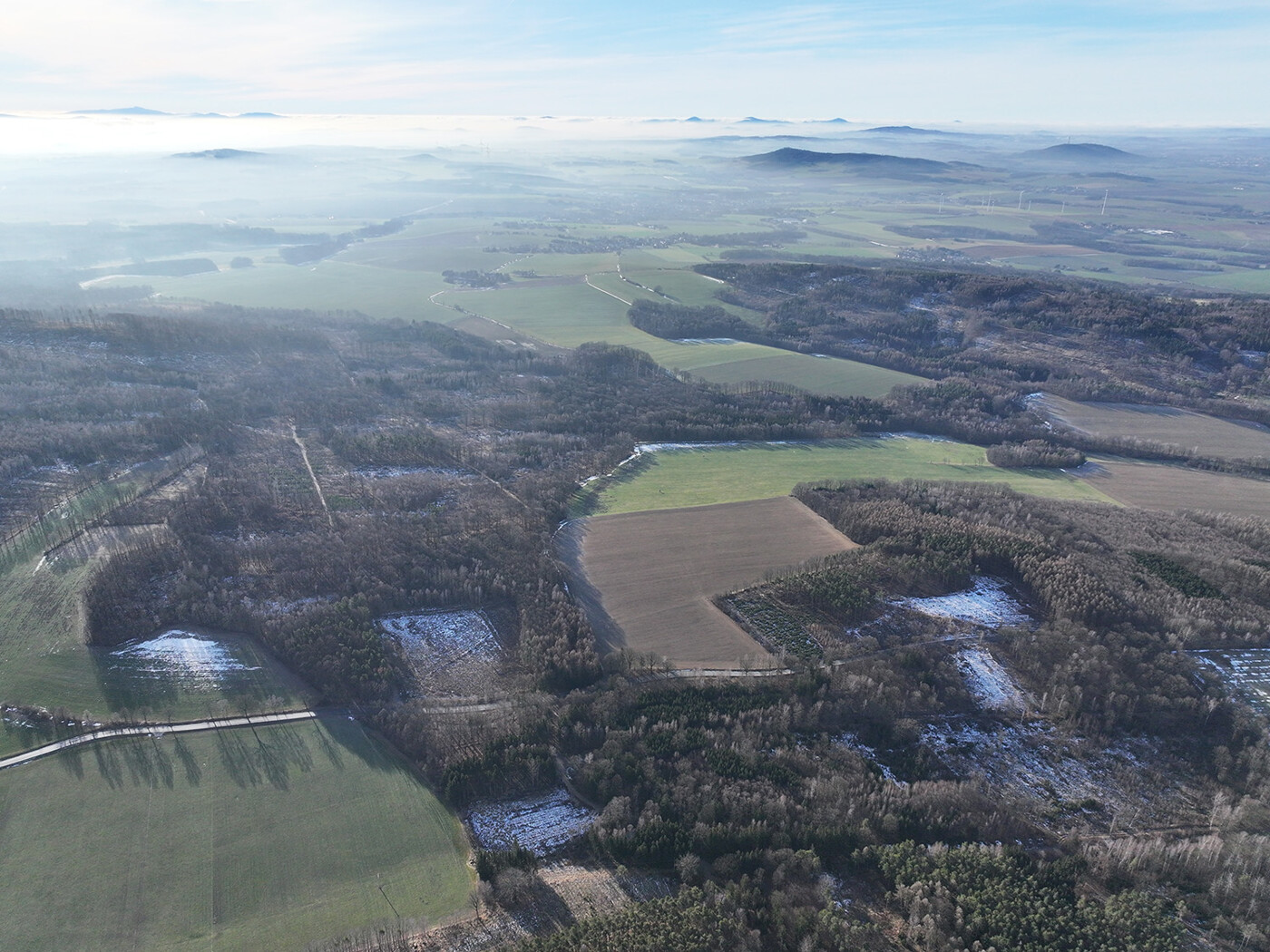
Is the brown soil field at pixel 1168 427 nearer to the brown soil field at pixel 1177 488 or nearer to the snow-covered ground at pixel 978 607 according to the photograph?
the brown soil field at pixel 1177 488

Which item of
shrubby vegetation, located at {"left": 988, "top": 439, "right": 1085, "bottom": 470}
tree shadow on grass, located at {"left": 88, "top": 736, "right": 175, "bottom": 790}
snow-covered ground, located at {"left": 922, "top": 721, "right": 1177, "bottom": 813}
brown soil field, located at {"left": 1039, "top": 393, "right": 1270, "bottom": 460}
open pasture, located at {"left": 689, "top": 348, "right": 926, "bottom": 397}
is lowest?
snow-covered ground, located at {"left": 922, "top": 721, "right": 1177, "bottom": 813}

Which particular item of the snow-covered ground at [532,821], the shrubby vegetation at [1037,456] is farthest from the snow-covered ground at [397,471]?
the shrubby vegetation at [1037,456]

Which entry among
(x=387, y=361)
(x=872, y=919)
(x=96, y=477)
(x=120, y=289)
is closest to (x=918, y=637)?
(x=872, y=919)

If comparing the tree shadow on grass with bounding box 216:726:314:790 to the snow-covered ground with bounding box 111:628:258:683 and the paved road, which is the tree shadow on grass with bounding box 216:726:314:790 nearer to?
the paved road

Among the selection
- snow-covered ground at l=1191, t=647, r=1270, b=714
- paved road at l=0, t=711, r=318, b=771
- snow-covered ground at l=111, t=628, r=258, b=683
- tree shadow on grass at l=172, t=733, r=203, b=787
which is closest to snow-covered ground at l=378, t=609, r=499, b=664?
paved road at l=0, t=711, r=318, b=771

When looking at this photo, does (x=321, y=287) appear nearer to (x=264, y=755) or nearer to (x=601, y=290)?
(x=601, y=290)

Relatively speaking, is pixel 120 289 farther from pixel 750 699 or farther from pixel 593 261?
pixel 750 699

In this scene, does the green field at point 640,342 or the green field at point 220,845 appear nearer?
the green field at point 220,845

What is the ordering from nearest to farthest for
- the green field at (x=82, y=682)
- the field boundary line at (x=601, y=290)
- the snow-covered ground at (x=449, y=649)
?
the green field at (x=82, y=682)
the snow-covered ground at (x=449, y=649)
the field boundary line at (x=601, y=290)
